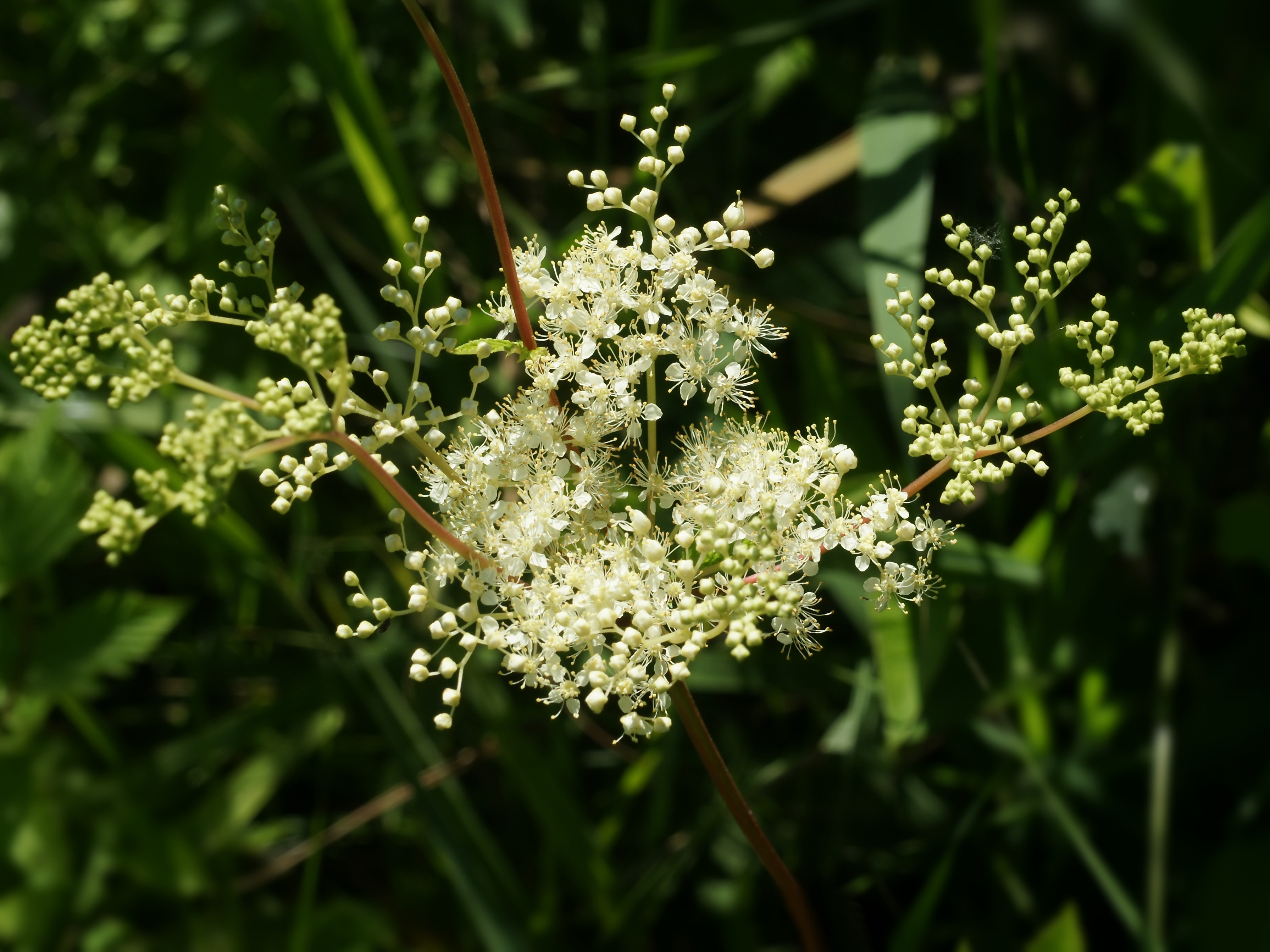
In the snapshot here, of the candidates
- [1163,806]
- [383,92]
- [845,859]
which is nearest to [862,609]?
[845,859]

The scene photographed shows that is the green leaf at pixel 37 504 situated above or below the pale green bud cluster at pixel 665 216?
above

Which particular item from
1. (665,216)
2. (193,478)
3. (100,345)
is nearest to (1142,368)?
(665,216)

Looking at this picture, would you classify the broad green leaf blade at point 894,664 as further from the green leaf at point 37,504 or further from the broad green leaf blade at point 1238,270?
the green leaf at point 37,504

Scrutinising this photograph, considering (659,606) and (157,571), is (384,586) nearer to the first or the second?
(157,571)

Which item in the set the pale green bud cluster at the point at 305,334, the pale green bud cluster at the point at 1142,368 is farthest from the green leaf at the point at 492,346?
the pale green bud cluster at the point at 1142,368

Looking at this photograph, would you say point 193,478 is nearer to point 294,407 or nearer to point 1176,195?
point 294,407

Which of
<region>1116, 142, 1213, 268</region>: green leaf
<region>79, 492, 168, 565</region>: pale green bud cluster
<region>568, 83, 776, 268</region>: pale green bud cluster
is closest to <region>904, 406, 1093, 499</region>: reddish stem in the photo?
<region>568, 83, 776, 268</region>: pale green bud cluster

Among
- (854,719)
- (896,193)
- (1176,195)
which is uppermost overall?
(896,193)
